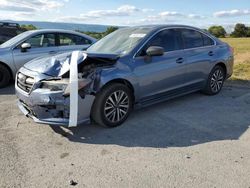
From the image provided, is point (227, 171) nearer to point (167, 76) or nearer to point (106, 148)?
point (106, 148)

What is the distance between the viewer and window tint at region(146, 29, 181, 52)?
6054 millimetres

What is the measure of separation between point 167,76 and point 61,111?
2221 millimetres

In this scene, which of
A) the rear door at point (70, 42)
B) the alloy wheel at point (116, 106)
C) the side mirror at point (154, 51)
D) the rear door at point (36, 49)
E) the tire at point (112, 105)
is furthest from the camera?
the rear door at point (70, 42)

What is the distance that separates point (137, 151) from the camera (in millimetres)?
4473

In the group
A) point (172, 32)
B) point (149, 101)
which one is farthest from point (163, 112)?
point (172, 32)

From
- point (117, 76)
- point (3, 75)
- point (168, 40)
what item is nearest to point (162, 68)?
point (168, 40)

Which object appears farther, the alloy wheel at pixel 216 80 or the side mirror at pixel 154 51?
the alloy wheel at pixel 216 80

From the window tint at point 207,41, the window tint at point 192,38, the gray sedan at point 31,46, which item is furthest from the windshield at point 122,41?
the gray sedan at point 31,46

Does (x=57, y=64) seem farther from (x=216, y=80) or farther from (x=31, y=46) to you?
(x=31, y=46)

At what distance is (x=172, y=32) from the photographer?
6426 mm

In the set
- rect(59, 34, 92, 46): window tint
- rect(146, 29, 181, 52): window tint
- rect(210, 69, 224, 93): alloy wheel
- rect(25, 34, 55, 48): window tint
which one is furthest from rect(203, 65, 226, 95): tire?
rect(25, 34, 55, 48): window tint

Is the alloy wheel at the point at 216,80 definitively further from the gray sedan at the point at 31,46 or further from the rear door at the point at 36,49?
the rear door at the point at 36,49

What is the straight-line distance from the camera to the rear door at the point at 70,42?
9.25 m

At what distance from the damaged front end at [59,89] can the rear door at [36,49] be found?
3584 millimetres
